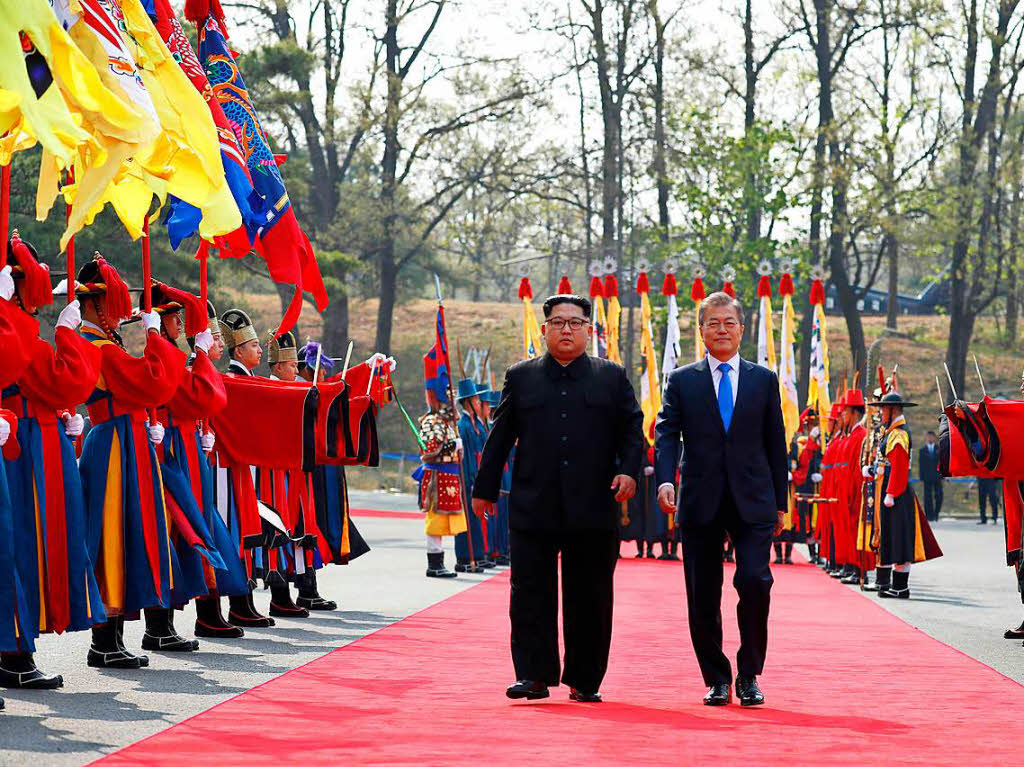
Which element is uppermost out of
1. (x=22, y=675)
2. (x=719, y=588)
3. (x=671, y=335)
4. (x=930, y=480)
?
(x=671, y=335)

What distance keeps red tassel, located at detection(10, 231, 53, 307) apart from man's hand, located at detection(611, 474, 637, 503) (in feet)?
8.39

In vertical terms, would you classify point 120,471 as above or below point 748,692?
above

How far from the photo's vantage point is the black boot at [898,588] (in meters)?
13.2

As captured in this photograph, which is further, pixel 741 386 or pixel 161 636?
pixel 161 636

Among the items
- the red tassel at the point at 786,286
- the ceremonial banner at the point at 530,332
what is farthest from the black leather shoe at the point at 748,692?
the red tassel at the point at 786,286

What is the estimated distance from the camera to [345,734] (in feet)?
18.0

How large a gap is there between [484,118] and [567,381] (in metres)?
29.4

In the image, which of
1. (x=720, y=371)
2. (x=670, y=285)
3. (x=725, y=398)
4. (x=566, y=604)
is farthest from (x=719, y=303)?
(x=670, y=285)

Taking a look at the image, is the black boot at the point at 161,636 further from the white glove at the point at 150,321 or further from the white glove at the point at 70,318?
A: the white glove at the point at 70,318

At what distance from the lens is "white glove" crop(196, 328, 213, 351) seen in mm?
8211

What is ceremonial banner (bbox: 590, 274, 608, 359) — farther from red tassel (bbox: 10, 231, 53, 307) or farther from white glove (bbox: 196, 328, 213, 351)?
red tassel (bbox: 10, 231, 53, 307)

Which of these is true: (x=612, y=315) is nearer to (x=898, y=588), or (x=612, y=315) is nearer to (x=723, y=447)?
(x=898, y=588)

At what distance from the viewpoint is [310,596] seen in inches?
425

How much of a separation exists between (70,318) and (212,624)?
2891 millimetres
